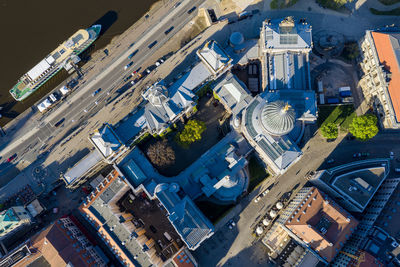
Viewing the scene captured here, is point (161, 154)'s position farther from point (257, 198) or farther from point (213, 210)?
point (257, 198)

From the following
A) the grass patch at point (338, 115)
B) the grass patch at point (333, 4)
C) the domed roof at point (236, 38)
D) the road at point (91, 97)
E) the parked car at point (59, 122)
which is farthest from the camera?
the parked car at point (59, 122)

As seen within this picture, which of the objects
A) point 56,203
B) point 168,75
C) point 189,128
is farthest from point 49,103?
point 189,128

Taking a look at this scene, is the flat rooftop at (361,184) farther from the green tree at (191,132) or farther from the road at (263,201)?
the green tree at (191,132)

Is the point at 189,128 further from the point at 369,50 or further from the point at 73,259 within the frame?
the point at 369,50

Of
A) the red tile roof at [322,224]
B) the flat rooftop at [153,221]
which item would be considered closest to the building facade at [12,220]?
the flat rooftop at [153,221]

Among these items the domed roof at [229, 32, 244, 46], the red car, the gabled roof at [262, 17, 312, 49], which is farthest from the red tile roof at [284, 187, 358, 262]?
the red car

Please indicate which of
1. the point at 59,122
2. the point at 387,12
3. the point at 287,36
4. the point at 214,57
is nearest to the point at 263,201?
the point at 214,57
